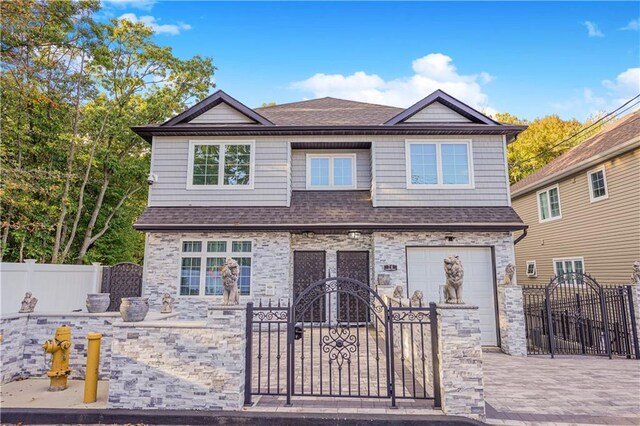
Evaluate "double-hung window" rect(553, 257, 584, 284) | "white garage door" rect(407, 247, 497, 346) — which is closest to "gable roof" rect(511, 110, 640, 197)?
"double-hung window" rect(553, 257, 584, 284)

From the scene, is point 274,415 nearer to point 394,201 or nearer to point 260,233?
point 260,233

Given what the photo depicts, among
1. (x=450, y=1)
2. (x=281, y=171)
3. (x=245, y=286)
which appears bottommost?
(x=245, y=286)

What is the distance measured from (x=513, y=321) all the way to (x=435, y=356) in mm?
4744

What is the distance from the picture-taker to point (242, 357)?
4414mm

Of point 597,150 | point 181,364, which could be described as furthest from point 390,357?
point 597,150

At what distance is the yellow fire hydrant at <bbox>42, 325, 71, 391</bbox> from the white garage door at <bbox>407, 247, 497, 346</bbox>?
757 cm

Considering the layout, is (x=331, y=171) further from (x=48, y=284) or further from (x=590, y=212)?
(x=590, y=212)

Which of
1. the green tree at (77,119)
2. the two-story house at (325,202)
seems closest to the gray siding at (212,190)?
the two-story house at (325,202)

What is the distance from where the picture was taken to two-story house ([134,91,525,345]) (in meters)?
9.07

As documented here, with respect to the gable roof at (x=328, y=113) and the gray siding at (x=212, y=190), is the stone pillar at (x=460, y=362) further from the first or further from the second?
the gable roof at (x=328, y=113)

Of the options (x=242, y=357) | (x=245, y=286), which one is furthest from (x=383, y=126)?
(x=242, y=357)

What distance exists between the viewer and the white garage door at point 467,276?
8.80 meters

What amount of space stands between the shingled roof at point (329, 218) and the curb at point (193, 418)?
17.3ft

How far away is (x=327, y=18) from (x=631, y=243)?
11875 mm
